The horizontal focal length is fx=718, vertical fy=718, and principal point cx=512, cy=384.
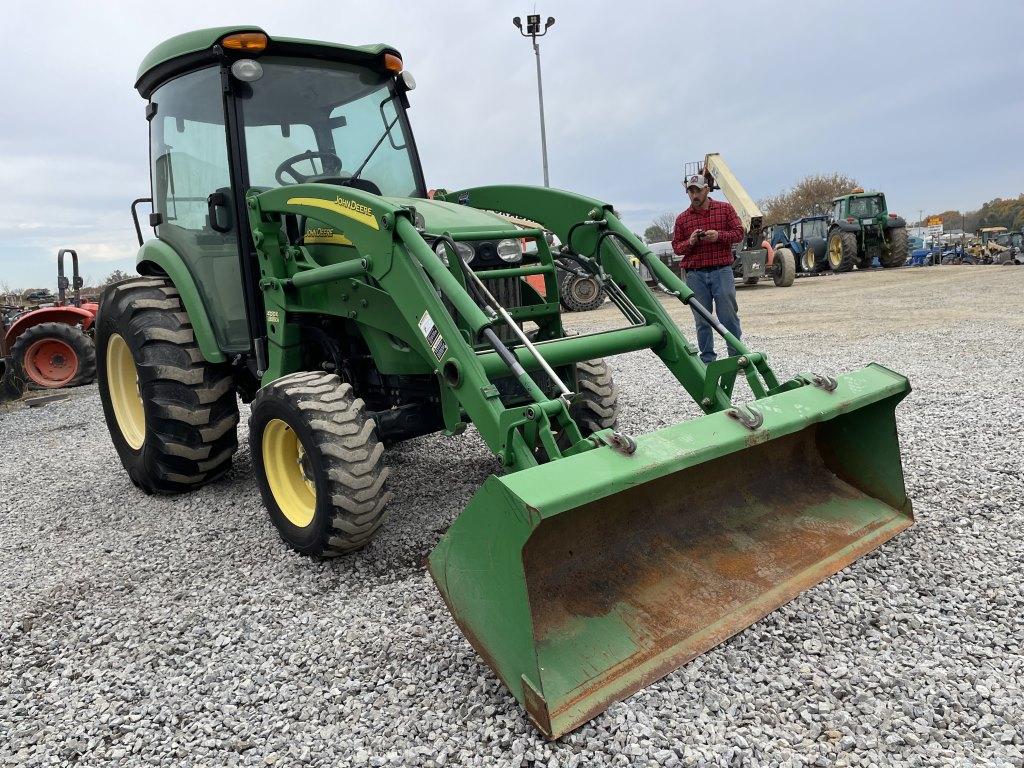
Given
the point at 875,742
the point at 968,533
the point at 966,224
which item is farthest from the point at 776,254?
the point at 966,224

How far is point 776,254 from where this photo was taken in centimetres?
1995

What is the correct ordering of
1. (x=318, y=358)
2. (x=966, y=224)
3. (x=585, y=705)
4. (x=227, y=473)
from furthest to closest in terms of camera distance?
1. (x=966, y=224)
2. (x=227, y=473)
3. (x=318, y=358)
4. (x=585, y=705)

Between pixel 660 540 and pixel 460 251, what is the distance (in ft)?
5.19

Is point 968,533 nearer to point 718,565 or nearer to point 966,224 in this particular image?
point 718,565

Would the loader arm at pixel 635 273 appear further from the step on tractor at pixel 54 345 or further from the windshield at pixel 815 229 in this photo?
the windshield at pixel 815 229

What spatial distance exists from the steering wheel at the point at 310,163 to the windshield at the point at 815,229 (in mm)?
22552

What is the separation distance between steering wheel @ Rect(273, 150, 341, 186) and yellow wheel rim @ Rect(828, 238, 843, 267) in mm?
22404

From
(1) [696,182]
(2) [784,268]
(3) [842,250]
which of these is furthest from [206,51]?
(3) [842,250]

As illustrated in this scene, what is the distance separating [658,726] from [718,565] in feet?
2.50

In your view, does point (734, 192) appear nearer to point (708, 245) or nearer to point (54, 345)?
point (708, 245)

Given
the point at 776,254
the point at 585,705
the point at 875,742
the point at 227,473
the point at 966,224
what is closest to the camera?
the point at 875,742

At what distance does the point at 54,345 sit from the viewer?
10.0 meters

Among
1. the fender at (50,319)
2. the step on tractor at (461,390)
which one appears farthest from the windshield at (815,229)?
the step on tractor at (461,390)

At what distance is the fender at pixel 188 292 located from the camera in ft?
13.0
